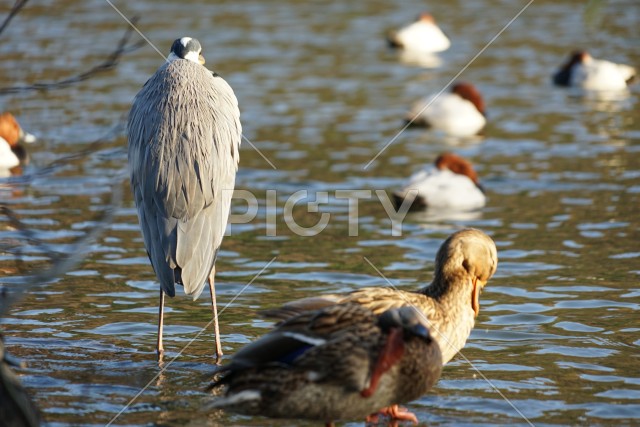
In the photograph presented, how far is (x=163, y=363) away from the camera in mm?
7590

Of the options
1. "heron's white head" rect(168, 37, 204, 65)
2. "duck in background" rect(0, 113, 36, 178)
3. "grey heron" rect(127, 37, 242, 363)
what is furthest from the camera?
"duck in background" rect(0, 113, 36, 178)

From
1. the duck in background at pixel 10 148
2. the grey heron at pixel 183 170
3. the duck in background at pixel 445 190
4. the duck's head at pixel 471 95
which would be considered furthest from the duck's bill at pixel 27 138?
the grey heron at pixel 183 170

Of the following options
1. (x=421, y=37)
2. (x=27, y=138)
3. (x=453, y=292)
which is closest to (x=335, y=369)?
(x=453, y=292)

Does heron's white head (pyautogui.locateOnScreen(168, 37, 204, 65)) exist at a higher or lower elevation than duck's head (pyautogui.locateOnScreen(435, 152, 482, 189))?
higher

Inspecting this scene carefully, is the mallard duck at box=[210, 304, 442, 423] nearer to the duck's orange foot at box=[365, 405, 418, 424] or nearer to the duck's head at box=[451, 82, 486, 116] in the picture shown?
the duck's orange foot at box=[365, 405, 418, 424]

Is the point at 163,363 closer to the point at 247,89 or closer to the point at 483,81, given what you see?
the point at 247,89

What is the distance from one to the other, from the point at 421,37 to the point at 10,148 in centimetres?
1118

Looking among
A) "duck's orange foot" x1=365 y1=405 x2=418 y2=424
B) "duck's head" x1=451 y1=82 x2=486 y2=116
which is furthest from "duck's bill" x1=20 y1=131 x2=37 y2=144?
"duck's orange foot" x1=365 y1=405 x2=418 y2=424

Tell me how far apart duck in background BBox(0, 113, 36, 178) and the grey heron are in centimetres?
574

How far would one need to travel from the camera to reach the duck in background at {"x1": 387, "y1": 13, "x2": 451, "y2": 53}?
22734mm

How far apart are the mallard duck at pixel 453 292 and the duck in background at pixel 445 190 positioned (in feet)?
17.6

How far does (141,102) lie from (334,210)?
14.3ft

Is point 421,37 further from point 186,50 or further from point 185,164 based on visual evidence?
point 185,164

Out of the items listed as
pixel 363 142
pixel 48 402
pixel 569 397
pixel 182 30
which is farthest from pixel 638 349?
pixel 182 30
